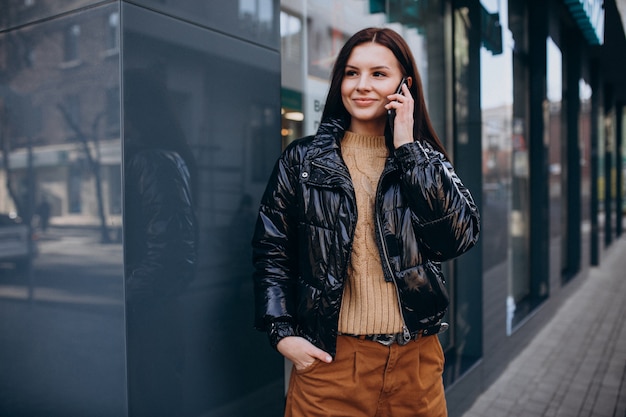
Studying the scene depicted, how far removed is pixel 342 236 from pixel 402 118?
0.45m

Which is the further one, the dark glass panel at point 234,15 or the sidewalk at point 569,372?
the sidewalk at point 569,372

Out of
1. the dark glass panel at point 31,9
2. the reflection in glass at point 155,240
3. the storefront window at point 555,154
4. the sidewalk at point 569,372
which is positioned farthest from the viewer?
the storefront window at point 555,154

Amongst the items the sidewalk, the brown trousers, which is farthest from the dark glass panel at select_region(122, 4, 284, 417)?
the sidewalk

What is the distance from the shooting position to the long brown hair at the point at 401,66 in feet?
6.63

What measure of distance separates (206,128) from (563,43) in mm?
8334

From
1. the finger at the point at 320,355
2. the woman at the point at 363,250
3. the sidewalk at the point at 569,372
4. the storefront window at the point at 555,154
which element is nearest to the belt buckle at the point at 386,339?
the woman at the point at 363,250

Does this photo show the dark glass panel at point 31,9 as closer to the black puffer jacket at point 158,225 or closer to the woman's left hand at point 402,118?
Answer: the black puffer jacket at point 158,225

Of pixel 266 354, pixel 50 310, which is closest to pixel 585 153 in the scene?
pixel 266 354

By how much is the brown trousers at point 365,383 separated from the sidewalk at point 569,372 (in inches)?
97.9

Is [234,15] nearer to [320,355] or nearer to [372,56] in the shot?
[372,56]

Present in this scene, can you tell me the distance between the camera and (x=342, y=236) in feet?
6.23

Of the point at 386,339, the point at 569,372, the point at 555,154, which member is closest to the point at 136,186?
the point at 386,339

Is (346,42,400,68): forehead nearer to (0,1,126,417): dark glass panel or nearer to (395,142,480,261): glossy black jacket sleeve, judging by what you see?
(395,142,480,261): glossy black jacket sleeve

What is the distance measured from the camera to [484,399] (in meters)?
4.56
